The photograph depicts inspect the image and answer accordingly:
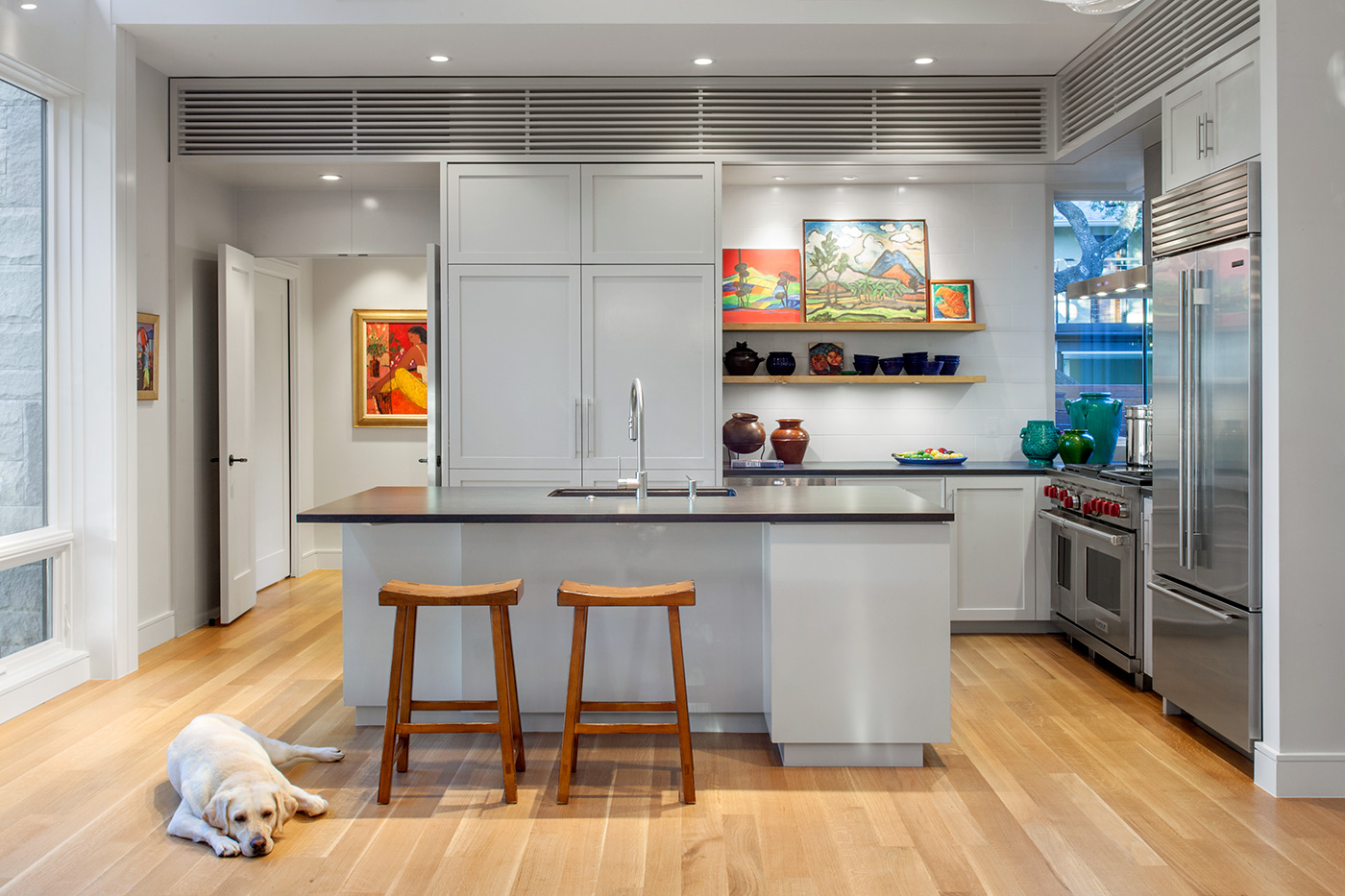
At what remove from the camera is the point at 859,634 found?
120 inches

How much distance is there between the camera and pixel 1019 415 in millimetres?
5418

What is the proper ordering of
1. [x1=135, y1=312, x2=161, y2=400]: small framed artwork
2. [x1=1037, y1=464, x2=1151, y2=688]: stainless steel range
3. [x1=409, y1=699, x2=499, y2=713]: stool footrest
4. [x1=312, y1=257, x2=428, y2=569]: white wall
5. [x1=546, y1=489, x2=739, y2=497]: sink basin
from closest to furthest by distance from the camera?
[x1=409, y1=699, x2=499, y2=713]: stool footrest, [x1=546, y1=489, x2=739, y2=497]: sink basin, [x1=1037, y1=464, x2=1151, y2=688]: stainless steel range, [x1=135, y1=312, x2=161, y2=400]: small framed artwork, [x1=312, y1=257, x2=428, y2=569]: white wall

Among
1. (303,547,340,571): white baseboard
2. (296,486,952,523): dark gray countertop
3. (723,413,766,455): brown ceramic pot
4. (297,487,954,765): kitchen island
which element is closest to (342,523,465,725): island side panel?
(297,487,954,765): kitchen island

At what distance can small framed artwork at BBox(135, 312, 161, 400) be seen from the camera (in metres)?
4.39

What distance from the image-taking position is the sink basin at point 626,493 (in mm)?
3543

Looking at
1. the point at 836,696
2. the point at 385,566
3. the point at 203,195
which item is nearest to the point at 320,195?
the point at 203,195

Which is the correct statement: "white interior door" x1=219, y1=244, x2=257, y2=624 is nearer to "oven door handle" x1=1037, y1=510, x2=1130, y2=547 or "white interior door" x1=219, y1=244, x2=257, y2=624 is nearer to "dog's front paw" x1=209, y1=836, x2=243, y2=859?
"dog's front paw" x1=209, y1=836, x2=243, y2=859

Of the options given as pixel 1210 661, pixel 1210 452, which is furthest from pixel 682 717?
pixel 1210 452

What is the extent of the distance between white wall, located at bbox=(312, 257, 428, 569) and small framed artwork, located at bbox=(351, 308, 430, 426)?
7 cm

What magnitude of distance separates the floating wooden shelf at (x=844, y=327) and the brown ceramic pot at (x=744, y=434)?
20.1 inches

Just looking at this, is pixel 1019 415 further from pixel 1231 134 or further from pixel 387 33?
pixel 387 33

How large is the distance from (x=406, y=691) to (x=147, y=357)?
2.58 m

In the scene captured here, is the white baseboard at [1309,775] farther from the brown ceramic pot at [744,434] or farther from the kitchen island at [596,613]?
the brown ceramic pot at [744,434]

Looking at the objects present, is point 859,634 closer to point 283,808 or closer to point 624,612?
point 624,612
